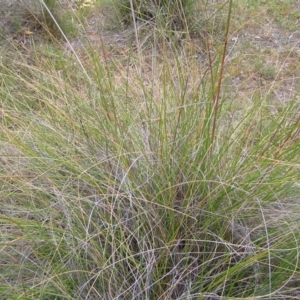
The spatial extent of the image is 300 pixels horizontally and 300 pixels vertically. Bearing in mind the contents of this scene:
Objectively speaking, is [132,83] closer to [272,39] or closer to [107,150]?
[107,150]

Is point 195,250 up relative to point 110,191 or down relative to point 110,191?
down

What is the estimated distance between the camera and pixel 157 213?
6.48ft

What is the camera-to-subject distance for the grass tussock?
1881 millimetres

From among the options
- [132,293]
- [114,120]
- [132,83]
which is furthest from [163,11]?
[132,293]

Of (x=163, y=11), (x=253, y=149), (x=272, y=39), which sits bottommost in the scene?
(x=272, y=39)

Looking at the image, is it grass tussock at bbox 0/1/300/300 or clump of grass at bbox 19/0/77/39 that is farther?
clump of grass at bbox 19/0/77/39

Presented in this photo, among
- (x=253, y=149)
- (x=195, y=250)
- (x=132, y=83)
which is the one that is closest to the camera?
(x=195, y=250)

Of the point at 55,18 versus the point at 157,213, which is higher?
the point at 157,213

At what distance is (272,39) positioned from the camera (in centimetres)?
438

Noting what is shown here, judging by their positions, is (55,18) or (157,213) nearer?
(157,213)

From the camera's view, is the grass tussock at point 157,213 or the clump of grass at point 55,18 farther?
the clump of grass at point 55,18

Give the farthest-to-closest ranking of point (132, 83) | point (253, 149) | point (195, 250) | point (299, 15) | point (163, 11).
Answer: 1. point (299, 15)
2. point (163, 11)
3. point (132, 83)
4. point (253, 149)
5. point (195, 250)

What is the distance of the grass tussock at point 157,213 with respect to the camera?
1.88m

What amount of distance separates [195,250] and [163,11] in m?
2.73
